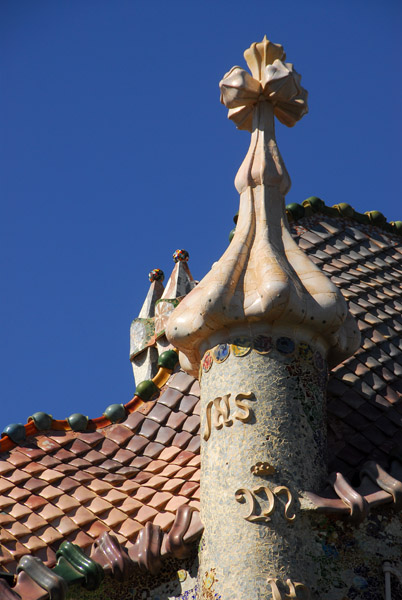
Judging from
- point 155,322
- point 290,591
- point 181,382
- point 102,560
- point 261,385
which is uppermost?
point 155,322

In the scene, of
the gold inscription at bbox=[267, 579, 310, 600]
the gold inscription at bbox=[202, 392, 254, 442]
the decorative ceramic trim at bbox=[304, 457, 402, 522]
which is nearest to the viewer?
the gold inscription at bbox=[267, 579, 310, 600]

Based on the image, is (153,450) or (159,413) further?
(159,413)

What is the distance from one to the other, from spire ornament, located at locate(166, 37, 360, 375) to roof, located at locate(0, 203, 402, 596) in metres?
0.88

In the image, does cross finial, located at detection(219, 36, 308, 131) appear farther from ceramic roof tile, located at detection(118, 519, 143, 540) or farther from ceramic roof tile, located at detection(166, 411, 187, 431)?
ceramic roof tile, located at detection(118, 519, 143, 540)

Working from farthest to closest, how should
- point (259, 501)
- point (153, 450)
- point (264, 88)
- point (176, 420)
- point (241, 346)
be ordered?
point (176, 420), point (153, 450), point (264, 88), point (241, 346), point (259, 501)

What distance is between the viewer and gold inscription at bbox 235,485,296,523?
892cm

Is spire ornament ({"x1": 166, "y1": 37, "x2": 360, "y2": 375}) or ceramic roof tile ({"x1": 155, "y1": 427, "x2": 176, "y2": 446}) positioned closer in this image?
spire ornament ({"x1": 166, "y1": 37, "x2": 360, "y2": 375})

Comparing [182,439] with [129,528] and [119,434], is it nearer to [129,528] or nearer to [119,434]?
[119,434]

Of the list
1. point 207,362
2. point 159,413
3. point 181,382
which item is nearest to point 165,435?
point 159,413

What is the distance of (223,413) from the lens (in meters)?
9.38

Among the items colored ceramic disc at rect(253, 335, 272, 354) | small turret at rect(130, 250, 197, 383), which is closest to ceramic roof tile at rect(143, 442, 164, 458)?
small turret at rect(130, 250, 197, 383)

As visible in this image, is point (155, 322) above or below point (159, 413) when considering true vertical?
above

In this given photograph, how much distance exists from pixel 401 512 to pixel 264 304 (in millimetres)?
1685

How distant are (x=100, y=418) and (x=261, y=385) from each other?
8.72 ft
